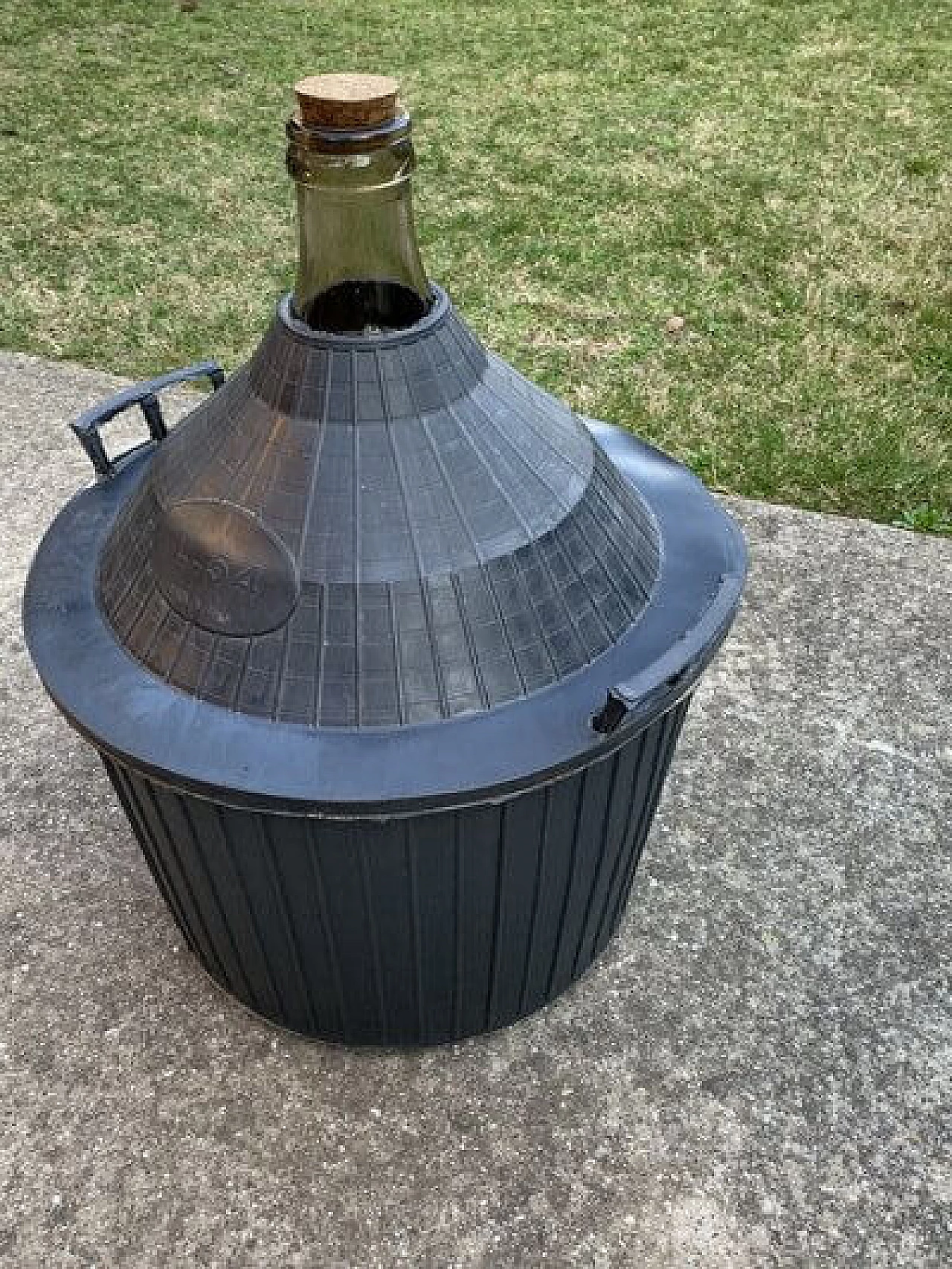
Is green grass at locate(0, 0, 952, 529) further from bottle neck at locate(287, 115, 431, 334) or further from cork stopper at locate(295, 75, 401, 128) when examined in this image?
cork stopper at locate(295, 75, 401, 128)

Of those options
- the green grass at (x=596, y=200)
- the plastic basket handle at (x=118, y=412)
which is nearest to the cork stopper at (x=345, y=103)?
the plastic basket handle at (x=118, y=412)

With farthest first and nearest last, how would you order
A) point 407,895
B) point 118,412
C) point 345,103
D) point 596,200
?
point 596,200 < point 118,412 < point 407,895 < point 345,103

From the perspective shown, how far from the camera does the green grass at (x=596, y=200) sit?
16.3 ft

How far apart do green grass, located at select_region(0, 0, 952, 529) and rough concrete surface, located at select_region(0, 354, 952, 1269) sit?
1.63 metres

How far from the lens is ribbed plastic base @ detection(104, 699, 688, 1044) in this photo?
1935 mm

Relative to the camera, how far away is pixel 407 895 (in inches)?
80.3

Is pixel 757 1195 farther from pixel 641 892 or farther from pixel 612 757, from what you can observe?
pixel 612 757

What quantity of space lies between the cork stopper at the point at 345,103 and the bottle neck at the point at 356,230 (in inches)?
0.5

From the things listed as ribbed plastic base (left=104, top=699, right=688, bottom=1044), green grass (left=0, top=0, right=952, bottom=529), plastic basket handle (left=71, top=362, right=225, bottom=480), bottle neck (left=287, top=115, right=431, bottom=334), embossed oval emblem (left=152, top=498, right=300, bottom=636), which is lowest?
green grass (left=0, top=0, right=952, bottom=529)

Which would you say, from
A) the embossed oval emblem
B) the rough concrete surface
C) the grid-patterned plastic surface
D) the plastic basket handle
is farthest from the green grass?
the embossed oval emblem

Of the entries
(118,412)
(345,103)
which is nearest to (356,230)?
(345,103)

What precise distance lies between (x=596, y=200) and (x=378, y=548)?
527 cm

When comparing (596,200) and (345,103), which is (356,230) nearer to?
(345,103)

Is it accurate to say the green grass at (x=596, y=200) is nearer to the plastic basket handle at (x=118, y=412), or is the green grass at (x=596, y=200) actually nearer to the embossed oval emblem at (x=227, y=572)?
the plastic basket handle at (x=118, y=412)
